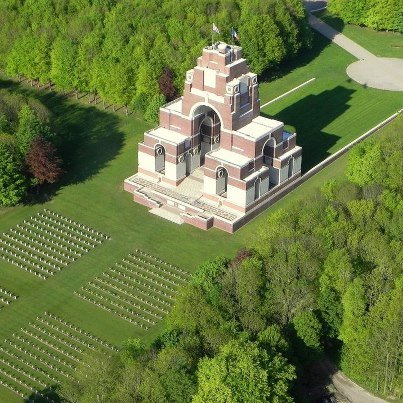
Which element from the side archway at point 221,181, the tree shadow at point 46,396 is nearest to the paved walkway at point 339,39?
the side archway at point 221,181

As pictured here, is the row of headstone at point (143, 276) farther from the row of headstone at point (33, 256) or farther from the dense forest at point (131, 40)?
the dense forest at point (131, 40)

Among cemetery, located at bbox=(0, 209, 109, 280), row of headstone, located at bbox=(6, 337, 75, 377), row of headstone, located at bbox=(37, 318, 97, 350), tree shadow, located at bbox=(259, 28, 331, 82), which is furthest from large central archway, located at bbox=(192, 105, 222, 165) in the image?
row of headstone, located at bbox=(6, 337, 75, 377)

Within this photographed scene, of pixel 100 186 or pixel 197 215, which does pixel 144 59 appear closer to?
pixel 100 186

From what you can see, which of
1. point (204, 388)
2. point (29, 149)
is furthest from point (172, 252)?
point (204, 388)

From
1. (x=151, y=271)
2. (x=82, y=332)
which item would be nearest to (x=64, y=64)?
(x=151, y=271)

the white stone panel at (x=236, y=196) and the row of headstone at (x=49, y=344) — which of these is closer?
the row of headstone at (x=49, y=344)

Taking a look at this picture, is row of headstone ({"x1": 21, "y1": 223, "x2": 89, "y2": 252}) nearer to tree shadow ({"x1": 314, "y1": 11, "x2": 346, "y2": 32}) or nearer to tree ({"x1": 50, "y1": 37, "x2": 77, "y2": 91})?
tree ({"x1": 50, "y1": 37, "x2": 77, "y2": 91})
